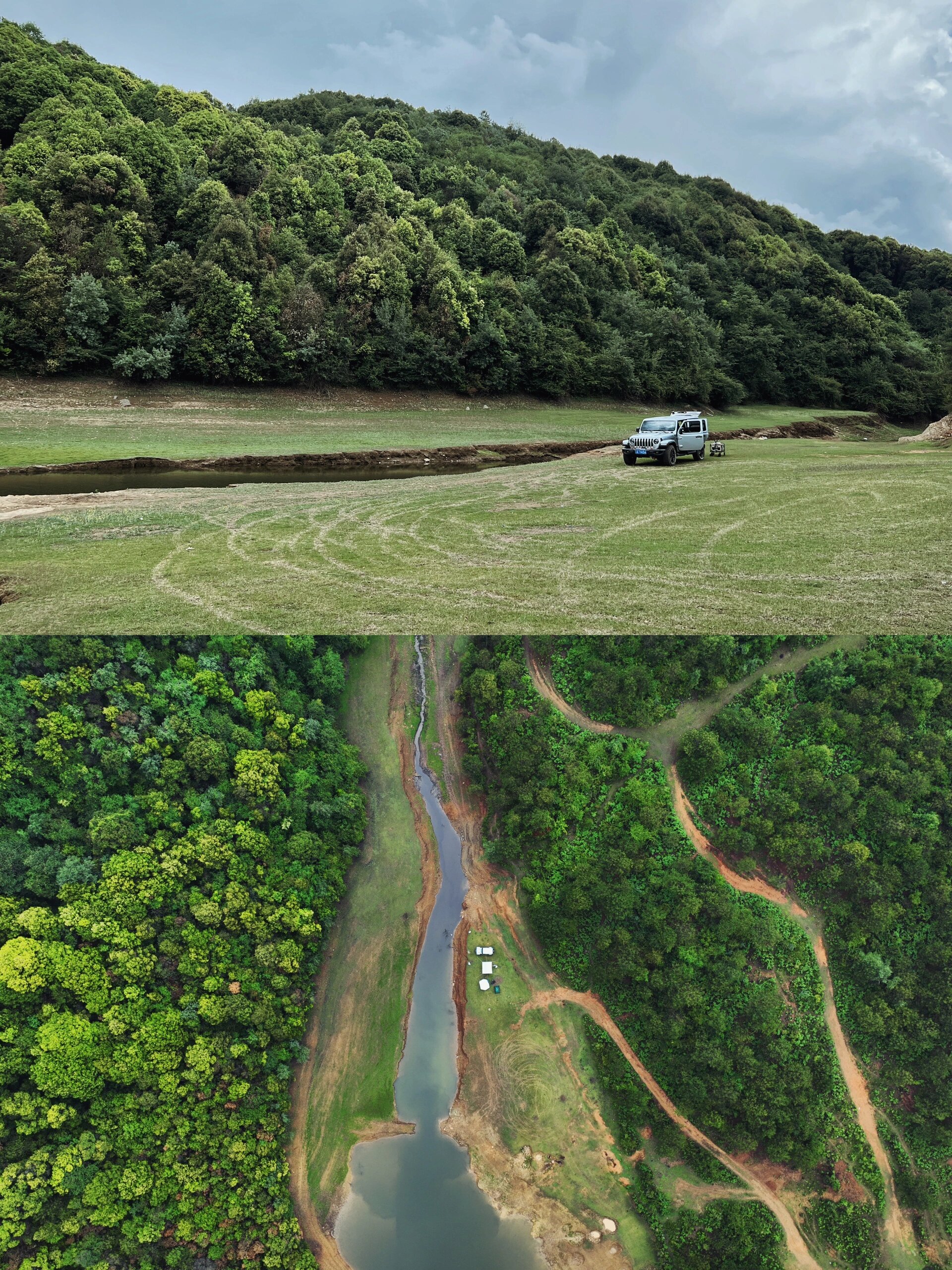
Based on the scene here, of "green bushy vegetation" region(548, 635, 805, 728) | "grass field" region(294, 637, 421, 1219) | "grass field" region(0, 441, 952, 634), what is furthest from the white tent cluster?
"grass field" region(0, 441, 952, 634)

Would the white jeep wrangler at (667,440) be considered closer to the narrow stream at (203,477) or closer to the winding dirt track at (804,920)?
the narrow stream at (203,477)

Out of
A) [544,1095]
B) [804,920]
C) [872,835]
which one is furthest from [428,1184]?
[872,835]

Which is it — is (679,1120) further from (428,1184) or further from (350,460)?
(350,460)

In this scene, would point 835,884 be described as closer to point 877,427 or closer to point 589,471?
point 589,471

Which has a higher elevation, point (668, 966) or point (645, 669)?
point (645, 669)

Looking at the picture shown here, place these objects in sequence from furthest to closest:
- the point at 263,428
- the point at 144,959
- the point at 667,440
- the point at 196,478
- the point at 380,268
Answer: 1. the point at 380,268
2. the point at 263,428
3. the point at 667,440
4. the point at 196,478
5. the point at 144,959
